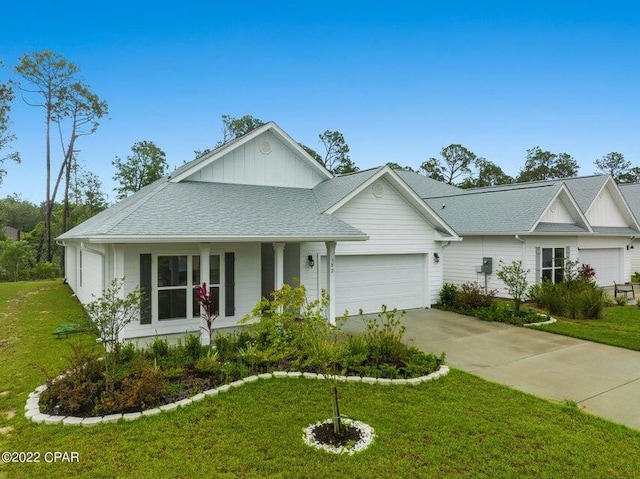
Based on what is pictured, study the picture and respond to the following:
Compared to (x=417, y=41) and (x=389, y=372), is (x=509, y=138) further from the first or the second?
(x=389, y=372)

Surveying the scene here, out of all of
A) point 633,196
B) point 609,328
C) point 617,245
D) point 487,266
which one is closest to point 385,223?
point 487,266

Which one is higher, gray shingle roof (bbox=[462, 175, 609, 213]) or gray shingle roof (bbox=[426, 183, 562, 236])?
gray shingle roof (bbox=[462, 175, 609, 213])

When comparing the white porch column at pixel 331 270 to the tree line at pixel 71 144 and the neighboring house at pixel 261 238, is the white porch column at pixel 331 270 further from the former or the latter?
the tree line at pixel 71 144

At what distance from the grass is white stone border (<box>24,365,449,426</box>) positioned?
0.41 feet

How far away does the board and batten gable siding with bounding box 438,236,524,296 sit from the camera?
15594 millimetres

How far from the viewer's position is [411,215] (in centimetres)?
1375

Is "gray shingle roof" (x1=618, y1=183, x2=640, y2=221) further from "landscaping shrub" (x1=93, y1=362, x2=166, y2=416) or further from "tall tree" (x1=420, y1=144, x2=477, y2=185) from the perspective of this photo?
"landscaping shrub" (x1=93, y1=362, x2=166, y2=416)

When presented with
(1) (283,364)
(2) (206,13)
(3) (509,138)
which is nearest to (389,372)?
(1) (283,364)

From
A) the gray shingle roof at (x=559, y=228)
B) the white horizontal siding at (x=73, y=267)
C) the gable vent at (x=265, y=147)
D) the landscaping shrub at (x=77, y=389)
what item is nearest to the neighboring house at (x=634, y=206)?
the gray shingle roof at (x=559, y=228)

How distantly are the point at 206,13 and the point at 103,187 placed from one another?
23626mm

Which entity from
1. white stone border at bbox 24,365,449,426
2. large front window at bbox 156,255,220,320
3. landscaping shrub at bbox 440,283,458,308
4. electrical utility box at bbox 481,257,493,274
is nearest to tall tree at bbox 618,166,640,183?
electrical utility box at bbox 481,257,493,274

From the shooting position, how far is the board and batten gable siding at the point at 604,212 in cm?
1962

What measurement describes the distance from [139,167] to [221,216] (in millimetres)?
25899

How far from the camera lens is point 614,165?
60.0 meters
